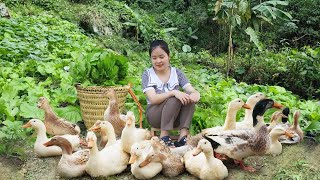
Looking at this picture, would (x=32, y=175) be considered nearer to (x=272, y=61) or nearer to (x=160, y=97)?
(x=160, y=97)

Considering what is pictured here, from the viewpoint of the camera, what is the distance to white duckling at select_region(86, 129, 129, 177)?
3275 mm

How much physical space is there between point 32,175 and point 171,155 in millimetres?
1192

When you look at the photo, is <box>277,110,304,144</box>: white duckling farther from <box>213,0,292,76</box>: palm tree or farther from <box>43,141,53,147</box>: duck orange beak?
<box>213,0,292,76</box>: palm tree

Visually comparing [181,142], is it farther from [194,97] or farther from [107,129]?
[107,129]

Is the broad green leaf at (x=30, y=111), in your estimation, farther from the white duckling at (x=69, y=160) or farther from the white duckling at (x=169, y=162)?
the white duckling at (x=169, y=162)

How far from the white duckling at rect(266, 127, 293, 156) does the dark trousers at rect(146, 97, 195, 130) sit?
Answer: 30.1 inches

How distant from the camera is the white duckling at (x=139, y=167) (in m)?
3.24

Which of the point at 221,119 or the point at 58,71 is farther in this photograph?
the point at 58,71

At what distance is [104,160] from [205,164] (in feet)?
2.67

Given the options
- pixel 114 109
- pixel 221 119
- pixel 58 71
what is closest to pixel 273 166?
pixel 221 119

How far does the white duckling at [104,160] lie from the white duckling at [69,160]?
3.8 inches

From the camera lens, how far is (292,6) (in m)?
15.0

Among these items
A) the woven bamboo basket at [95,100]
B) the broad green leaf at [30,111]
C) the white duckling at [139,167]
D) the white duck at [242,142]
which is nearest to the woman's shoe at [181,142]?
the white duck at [242,142]

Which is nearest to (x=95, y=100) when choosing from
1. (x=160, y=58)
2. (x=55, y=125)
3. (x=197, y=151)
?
(x=55, y=125)
